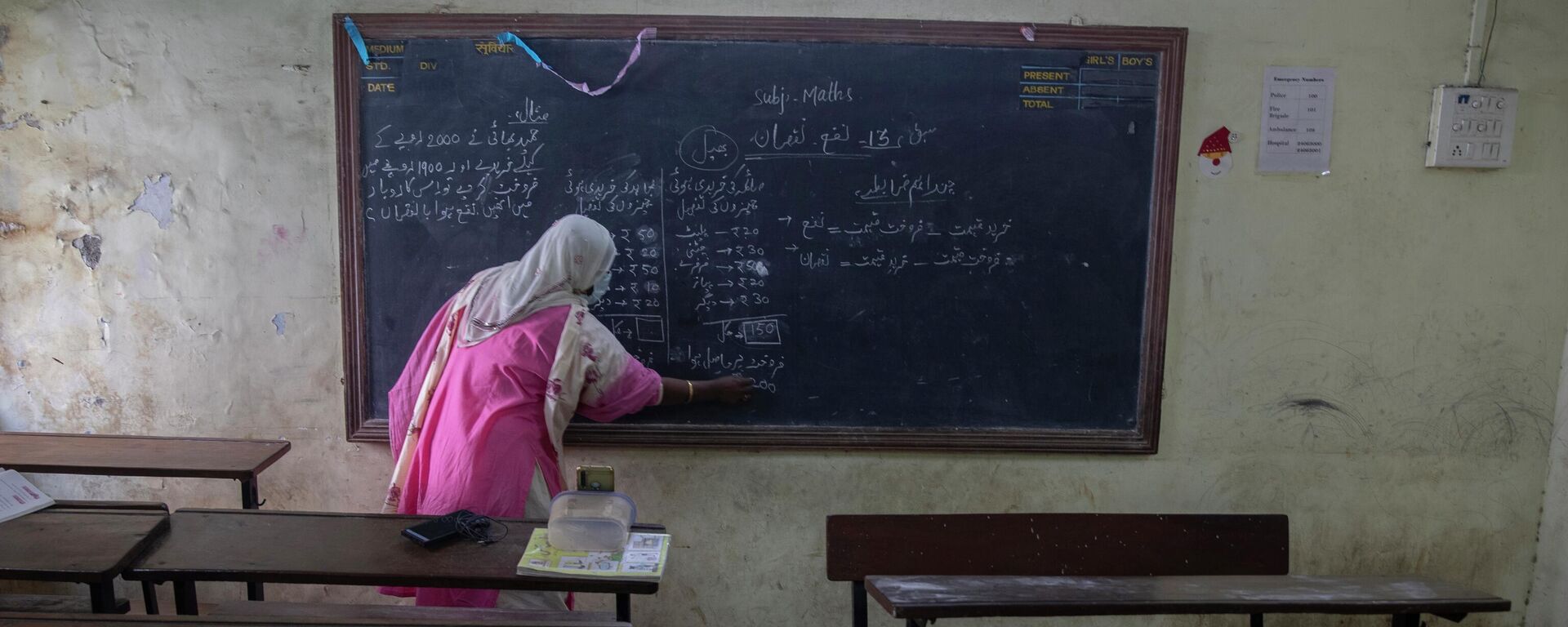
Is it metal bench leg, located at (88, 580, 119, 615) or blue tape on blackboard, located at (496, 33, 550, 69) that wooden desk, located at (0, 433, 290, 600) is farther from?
blue tape on blackboard, located at (496, 33, 550, 69)

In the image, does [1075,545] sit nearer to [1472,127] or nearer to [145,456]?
[1472,127]

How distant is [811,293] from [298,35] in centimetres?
173

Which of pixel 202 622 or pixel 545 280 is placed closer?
pixel 202 622

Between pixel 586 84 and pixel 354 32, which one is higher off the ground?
pixel 354 32

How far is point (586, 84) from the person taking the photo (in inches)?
100

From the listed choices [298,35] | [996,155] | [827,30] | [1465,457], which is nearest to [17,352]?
[298,35]

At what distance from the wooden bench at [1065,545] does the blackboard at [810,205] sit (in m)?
0.57

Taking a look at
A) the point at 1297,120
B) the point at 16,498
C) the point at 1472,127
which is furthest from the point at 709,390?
the point at 1472,127

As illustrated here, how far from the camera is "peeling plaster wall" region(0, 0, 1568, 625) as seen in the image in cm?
257

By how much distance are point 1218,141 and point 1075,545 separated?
4.34 feet

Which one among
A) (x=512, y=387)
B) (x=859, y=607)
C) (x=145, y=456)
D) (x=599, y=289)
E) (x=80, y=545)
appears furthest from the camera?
(x=599, y=289)

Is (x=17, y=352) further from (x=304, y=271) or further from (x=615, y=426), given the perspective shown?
(x=615, y=426)

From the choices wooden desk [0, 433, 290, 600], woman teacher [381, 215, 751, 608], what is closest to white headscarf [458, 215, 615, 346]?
woman teacher [381, 215, 751, 608]

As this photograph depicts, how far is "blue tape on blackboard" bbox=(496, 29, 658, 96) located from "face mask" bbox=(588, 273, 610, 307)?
21.9 inches
